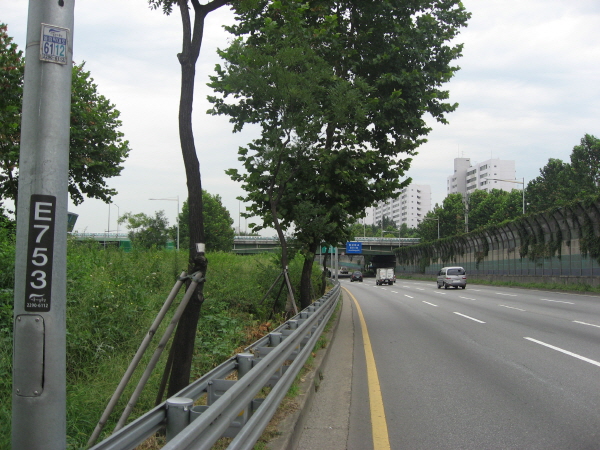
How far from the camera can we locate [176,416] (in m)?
3.42

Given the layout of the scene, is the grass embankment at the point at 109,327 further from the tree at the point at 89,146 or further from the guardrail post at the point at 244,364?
the tree at the point at 89,146

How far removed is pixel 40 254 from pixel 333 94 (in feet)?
33.5

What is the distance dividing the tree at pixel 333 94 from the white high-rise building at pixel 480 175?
12379 cm

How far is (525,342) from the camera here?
11.4 meters

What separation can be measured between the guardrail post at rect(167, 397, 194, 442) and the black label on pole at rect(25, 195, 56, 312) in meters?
1.18

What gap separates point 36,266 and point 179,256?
457 inches

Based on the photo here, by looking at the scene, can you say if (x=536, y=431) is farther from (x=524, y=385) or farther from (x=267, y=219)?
(x=267, y=219)

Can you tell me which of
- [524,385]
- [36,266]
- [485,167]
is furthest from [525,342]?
[485,167]

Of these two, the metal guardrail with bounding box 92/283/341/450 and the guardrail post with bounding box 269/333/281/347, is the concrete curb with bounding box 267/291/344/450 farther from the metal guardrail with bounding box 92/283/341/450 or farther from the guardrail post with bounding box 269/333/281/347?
the guardrail post with bounding box 269/333/281/347

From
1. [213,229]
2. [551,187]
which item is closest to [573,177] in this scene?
[551,187]

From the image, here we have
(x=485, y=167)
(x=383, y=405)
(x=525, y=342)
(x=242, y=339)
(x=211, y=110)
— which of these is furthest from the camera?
(x=485, y=167)

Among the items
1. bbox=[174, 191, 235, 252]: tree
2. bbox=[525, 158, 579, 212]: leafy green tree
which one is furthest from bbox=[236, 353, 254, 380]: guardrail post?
bbox=[525, 158, 579, 212]: leafy green tree

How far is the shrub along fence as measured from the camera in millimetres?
32812

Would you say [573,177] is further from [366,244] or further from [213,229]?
[213,229]
